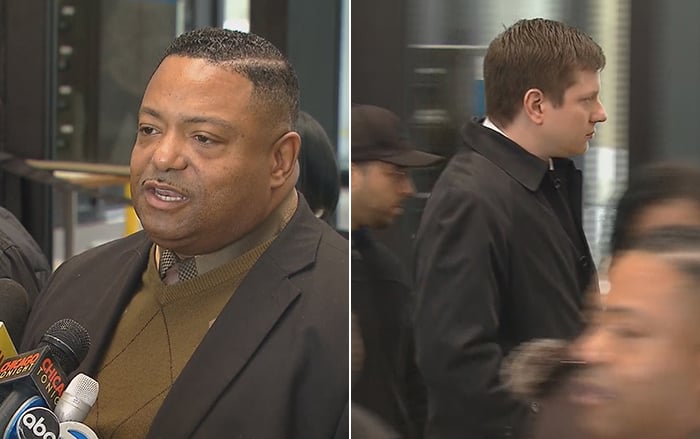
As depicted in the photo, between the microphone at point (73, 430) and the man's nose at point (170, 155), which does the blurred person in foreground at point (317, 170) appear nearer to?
the man's nose at point (170, 155)

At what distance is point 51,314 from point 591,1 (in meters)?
1.02

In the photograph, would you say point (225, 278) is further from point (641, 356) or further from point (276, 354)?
point (641, 356)

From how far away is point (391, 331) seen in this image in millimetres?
1154

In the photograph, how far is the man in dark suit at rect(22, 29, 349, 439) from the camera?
1.53 metres

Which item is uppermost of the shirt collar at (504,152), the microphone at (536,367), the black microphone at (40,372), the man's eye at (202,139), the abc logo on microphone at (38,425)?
the shirt collar at (504,152)

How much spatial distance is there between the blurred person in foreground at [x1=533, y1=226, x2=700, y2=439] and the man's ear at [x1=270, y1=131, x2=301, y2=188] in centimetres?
67

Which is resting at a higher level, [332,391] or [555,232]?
[555,232]

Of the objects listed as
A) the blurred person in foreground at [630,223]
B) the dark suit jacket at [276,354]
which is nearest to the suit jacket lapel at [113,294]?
the dark suit jacket at [276,354]

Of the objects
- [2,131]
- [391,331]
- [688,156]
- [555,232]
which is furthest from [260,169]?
[2,131]

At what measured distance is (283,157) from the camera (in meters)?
1.61

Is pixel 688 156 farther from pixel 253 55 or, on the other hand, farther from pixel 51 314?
pixel 51 314

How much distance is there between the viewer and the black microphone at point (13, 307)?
1.76 m

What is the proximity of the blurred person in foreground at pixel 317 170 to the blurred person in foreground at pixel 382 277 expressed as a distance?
1.62ft

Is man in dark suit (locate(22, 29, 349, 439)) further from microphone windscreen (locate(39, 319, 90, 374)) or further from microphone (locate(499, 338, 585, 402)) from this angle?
microphone (locate(499, 338, 585, 402))
